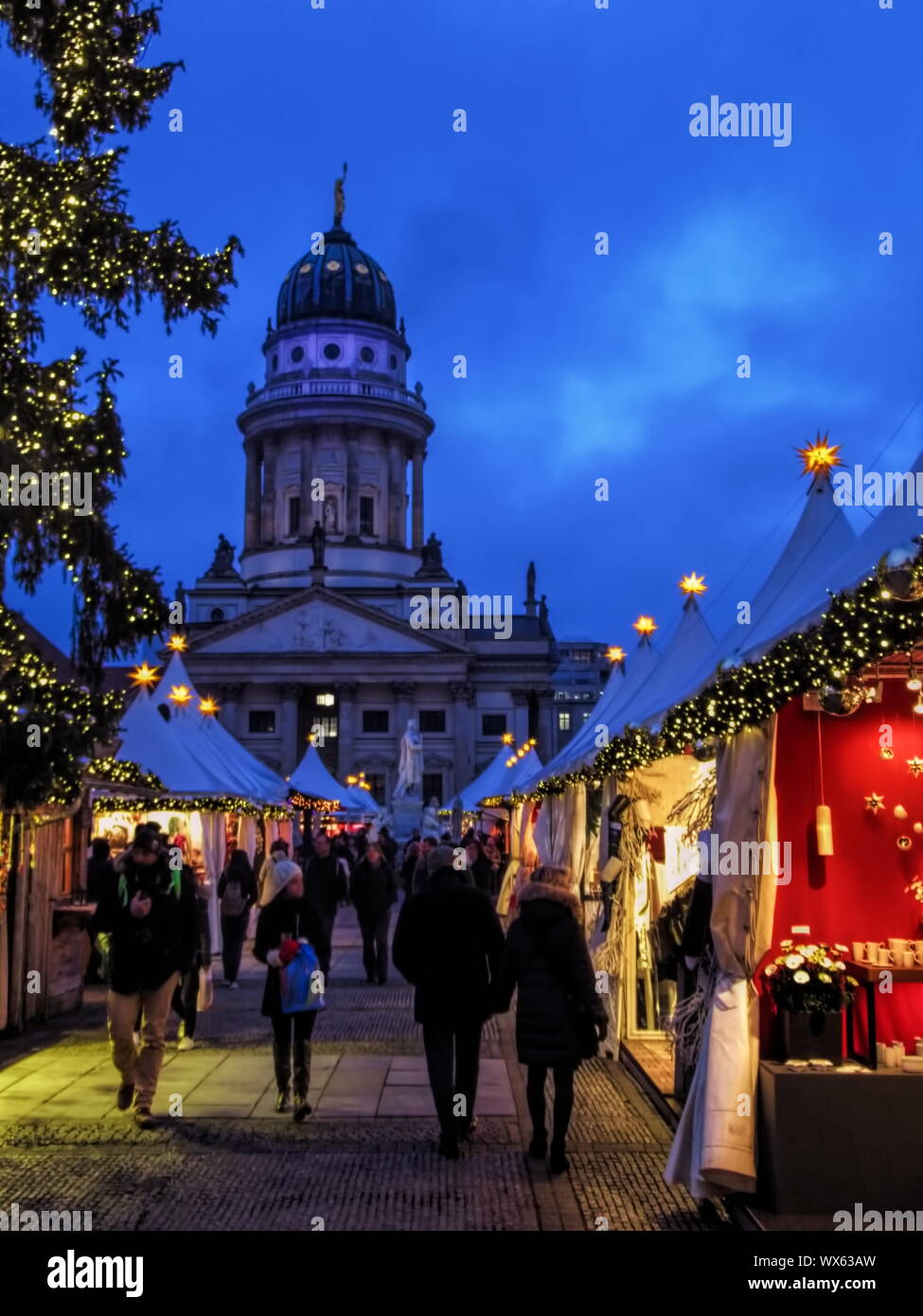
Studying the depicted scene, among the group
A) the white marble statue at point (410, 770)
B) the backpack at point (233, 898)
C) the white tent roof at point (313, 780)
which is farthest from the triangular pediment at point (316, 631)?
the backpack at point (233, 898)

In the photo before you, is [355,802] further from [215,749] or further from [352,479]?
[352,479]

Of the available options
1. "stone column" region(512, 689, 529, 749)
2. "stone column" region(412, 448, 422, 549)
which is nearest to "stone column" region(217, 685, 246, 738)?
"stone column" region(512, 689, 529, 749)

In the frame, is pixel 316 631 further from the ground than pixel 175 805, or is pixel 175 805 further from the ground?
pixel 316 631

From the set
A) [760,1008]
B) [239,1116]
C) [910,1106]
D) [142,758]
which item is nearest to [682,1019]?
[760,1008]

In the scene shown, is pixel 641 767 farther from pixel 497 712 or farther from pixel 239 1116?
pixel 497 712

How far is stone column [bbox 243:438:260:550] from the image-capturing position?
90000 millimetres

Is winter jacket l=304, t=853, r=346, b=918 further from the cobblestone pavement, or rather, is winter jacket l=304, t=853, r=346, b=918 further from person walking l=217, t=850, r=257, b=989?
the cobblestone pavement

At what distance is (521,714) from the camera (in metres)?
80.1

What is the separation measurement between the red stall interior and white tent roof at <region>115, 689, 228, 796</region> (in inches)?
461

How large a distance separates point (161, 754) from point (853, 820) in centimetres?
1304

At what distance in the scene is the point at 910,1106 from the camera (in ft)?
22.1

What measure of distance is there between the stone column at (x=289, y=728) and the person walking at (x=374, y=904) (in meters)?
60.7

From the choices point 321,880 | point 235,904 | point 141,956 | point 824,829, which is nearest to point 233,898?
point 235,904

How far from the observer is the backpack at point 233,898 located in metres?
16.0
